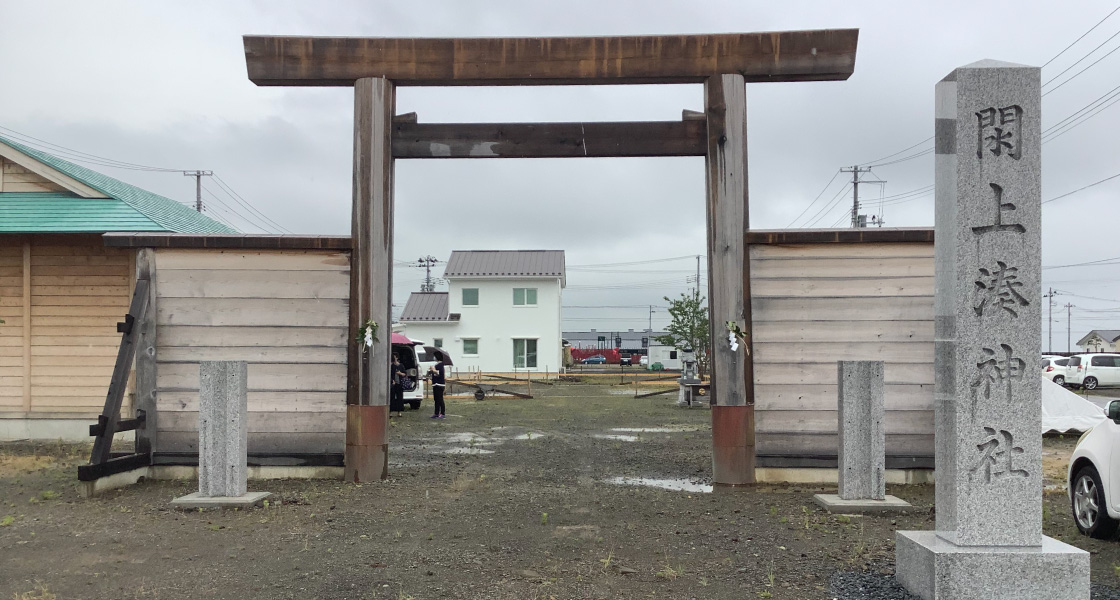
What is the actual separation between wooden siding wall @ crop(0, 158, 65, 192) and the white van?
9610mm

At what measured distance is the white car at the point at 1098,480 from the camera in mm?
6852

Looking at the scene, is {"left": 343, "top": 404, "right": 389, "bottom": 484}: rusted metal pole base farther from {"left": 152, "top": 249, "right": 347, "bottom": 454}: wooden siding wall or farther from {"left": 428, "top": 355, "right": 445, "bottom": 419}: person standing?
{"left": 428, "top": 355, "right": 445, "bottom": 419}: person standing

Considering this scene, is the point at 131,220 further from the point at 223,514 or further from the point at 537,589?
the point at 537,589

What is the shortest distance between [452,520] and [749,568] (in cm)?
294

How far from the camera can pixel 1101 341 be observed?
2972 inches

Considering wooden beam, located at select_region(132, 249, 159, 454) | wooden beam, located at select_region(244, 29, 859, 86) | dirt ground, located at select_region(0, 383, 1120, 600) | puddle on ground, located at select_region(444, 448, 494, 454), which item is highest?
wooden beam, located at select_region(244, 29, 859, 86)

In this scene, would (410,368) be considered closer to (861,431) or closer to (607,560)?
(861,431)

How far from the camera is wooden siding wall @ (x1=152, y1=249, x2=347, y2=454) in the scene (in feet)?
32.6

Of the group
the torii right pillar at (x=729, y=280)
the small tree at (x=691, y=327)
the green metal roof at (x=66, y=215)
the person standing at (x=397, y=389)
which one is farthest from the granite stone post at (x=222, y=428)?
the small tree at (x=691, y=327)

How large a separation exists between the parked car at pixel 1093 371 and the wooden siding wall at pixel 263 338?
117 feet

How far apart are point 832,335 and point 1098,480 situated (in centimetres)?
316

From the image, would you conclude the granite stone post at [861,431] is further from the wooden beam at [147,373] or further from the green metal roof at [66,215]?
the green metal roof at [66,215]

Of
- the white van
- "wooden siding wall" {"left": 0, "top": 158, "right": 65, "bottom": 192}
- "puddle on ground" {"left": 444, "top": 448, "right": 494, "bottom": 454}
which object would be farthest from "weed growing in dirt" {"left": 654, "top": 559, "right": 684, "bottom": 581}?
the white van

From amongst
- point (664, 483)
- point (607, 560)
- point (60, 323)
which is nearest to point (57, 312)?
point (60, 323)
